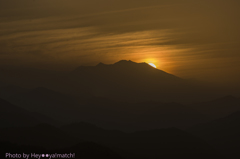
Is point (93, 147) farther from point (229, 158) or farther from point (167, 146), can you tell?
point (229, 158)

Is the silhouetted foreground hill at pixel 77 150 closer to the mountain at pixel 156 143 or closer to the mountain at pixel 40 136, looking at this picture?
the mountain at pixel 40 136

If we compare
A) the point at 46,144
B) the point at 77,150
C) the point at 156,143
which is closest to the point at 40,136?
the point at 46,144

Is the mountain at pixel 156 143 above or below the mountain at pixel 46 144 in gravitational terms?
above

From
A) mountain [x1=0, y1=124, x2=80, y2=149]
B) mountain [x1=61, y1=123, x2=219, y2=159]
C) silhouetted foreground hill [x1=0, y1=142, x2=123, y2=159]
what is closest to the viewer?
silhouetted foreground hill [x1=0, y1=142, x2=123, y2=159]

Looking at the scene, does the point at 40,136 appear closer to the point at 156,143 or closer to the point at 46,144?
the point at 46,144

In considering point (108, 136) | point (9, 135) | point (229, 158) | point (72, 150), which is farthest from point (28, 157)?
point (229, 158)

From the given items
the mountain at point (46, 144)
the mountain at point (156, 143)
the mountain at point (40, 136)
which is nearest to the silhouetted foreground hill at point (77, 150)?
the mountain at point (46, 144)

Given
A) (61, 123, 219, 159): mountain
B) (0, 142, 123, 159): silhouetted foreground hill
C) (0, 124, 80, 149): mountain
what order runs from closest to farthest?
(0, 142, 123, 159): silhouetted foreground hill < (0, 124, 80, 149): mountain < (61, 123, 219, 159): mountain

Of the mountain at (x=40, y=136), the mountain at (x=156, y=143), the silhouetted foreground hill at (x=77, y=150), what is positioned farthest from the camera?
the mountain at (x=156, y=143)

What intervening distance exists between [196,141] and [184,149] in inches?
829

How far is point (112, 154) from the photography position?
3996 inches

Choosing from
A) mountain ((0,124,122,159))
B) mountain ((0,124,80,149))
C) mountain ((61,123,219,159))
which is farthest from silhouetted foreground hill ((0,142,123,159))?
mountain ((61,123,219,159))

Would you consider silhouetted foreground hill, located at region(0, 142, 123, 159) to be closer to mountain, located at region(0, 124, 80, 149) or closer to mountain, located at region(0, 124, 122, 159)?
mountain, located at region(0, 124, 122, 159)

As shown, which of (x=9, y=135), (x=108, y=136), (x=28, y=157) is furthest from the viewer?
(x=108, y=136)
